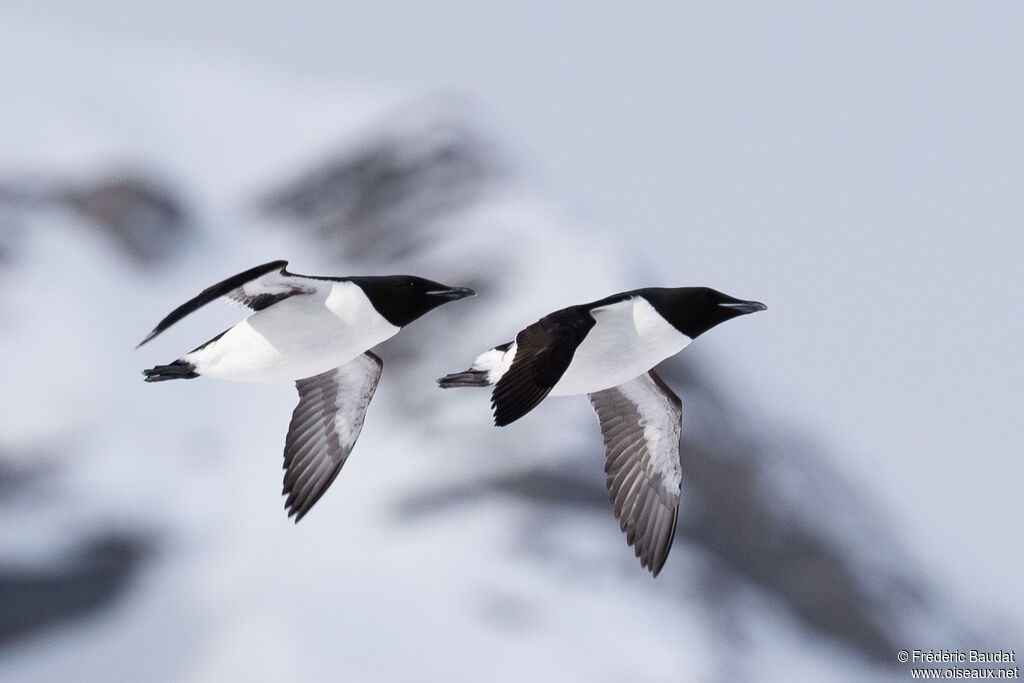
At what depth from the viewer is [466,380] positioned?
34.6 ft

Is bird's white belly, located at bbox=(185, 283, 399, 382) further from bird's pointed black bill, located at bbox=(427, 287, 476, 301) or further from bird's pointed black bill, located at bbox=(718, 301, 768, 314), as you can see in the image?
bird's pointed black bill, located at bbox=(718, 301, 768, 314)

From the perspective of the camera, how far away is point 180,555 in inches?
1415

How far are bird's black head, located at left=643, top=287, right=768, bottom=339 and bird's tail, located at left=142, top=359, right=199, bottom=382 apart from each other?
A: 3.54 meters

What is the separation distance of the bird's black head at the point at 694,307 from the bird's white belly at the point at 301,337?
2.05 m

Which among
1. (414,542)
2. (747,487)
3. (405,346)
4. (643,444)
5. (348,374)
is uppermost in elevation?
(348,374)

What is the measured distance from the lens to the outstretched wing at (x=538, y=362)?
8.70m

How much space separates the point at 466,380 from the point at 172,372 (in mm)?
2237

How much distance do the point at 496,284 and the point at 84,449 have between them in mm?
13053

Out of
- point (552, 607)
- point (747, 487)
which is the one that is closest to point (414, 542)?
point (552, 607)

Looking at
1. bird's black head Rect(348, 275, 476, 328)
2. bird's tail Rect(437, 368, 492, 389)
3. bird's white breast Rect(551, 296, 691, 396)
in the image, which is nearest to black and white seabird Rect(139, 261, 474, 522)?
bird's black head Rect(348, 275, 476, 328)

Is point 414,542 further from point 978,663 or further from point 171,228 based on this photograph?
point 171,228

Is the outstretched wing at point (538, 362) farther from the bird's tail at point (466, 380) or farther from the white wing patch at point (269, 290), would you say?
the white wing patch at point (269, 290)

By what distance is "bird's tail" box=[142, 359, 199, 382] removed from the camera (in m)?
10.2

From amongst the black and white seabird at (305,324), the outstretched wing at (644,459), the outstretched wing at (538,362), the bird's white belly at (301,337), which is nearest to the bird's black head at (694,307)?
the outstretched wing at (538,362)
